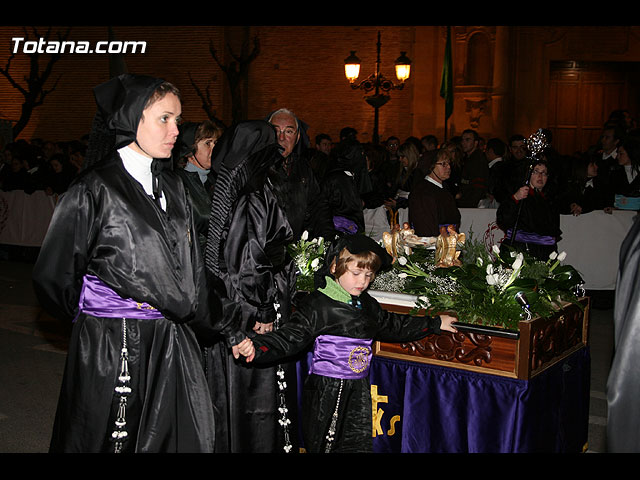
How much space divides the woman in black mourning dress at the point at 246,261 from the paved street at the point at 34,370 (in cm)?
178

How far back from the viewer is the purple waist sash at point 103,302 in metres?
3.21

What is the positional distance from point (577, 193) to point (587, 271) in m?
1.08

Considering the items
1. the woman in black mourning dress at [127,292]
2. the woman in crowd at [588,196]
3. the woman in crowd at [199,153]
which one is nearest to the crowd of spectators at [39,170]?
the woman in crowd at [588,196]

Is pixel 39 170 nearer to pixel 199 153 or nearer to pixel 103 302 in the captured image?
pixel 199 153

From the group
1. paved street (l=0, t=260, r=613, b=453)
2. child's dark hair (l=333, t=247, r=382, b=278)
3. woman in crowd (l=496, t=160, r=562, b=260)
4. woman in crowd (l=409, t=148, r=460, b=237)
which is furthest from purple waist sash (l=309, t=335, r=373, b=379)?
woman in crowd (l=496, t=160, r=562, b=260)

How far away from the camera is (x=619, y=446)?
8.80 ft

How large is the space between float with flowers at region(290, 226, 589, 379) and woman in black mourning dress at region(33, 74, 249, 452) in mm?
1658

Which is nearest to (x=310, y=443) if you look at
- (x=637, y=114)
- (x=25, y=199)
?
(x=25, y=199)

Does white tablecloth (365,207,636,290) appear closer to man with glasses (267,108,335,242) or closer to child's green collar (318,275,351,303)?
man with glasses (267,108,335,242)

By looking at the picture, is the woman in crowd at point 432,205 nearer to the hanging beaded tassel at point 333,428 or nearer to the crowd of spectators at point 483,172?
the crowd of spectators at point 483,172

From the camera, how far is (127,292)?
125 inches

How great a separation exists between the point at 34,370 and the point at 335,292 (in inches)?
164

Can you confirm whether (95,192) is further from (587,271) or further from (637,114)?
(637,114)

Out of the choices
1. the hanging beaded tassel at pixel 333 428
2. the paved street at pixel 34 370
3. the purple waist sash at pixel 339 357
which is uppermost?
the purple waist sash at pixel 339 357
